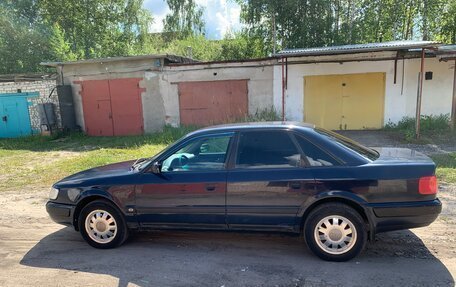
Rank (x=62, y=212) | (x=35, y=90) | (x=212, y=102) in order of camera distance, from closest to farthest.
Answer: (x=62, y=212) < (x=212, y=102) < (x=35, y=90)

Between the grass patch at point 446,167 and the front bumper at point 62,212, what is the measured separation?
6.57m

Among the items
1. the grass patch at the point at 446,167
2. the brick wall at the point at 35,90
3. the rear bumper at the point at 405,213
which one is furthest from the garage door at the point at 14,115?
the rear bumper at the point at 405,213

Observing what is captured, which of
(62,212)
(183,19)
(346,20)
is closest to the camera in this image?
(62,212)

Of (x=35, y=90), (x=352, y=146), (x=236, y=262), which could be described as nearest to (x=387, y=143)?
(x=352, y=146)

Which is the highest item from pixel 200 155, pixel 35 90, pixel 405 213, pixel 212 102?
pixel 35 90

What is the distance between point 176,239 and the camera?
14.5 feet

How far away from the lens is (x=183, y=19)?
3334cm

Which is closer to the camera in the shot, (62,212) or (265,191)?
(265,191)

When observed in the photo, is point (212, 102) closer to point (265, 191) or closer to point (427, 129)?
point (427, 129)

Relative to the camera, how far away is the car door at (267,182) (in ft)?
11.7

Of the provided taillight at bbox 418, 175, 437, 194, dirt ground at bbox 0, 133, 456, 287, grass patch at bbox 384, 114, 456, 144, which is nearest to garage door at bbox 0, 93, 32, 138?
dirt ground at bbox 0, 133, 456, 287

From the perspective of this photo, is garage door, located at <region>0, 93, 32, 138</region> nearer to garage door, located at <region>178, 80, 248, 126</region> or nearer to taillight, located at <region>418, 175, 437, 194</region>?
garage door, located at <region>178, 80, 248, 126</region>

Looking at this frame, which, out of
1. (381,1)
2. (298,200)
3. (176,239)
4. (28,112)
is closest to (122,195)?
(176,239)

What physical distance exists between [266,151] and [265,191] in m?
0.45
